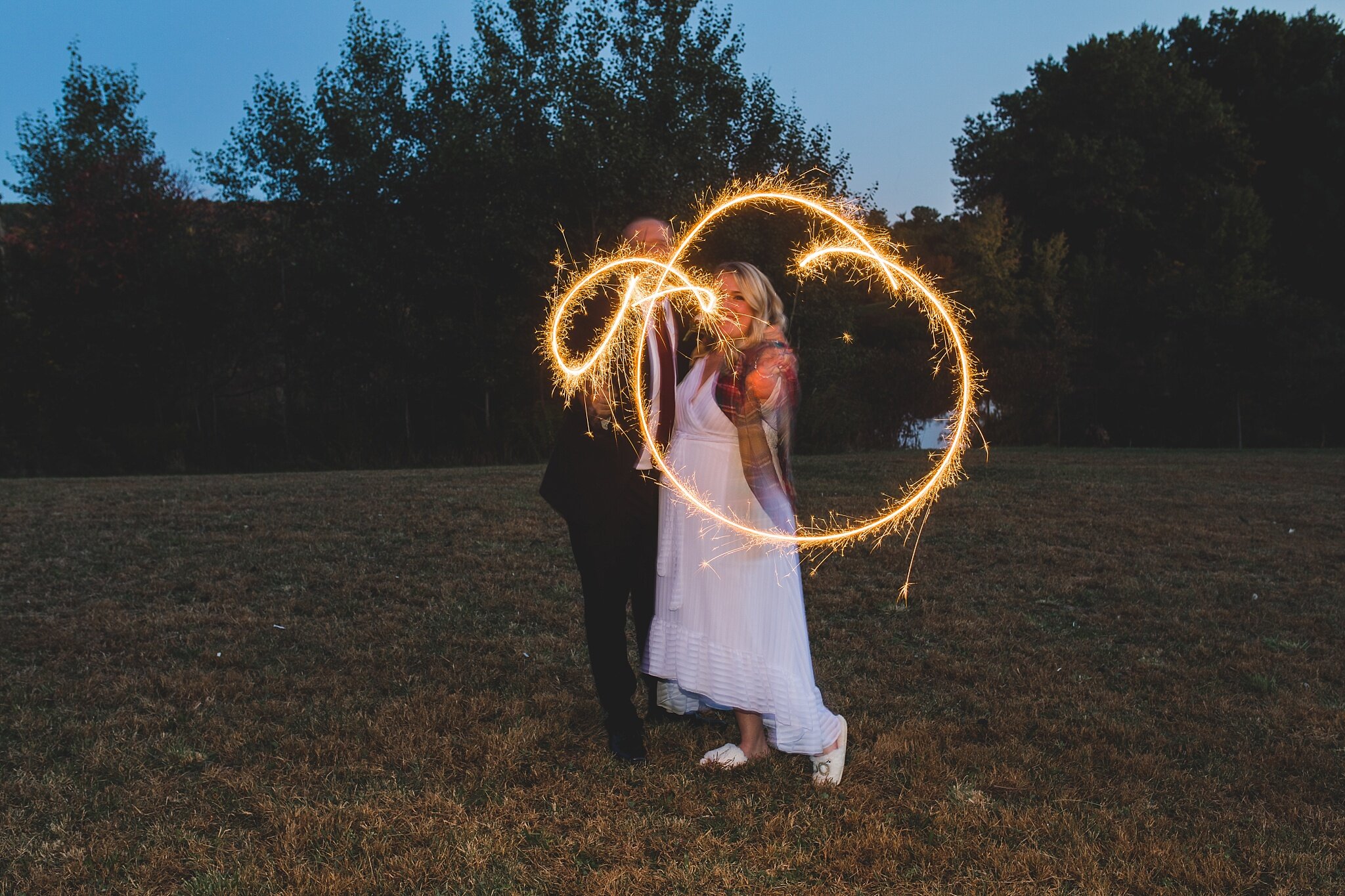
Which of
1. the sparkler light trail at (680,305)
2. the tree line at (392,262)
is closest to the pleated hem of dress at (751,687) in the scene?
the sparkler light trail at (680,305)

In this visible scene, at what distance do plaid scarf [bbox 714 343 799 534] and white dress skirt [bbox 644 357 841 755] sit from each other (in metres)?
0.07

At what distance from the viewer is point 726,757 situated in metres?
4.46

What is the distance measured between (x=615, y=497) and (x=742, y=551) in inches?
25.6

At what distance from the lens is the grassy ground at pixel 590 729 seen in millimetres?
3578

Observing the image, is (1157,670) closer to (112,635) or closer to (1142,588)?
(1142,588)

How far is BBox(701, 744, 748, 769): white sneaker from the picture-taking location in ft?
14.5

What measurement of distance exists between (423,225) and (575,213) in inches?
174

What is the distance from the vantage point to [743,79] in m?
26.2

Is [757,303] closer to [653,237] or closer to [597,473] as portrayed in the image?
[653,237]

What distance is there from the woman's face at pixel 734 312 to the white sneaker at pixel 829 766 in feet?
6.07

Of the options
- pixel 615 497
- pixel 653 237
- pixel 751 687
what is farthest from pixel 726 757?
pixel 653 237

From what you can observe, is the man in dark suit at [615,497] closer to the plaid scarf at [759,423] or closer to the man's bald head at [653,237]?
the man's bald head at [653,237]

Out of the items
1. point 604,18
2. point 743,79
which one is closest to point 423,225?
point 604,18

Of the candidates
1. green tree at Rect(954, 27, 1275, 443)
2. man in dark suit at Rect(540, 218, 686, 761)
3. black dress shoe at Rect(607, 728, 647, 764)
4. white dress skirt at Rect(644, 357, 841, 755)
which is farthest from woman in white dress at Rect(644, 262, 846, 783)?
green tree at Rect(954, 27, 1275, 443)
